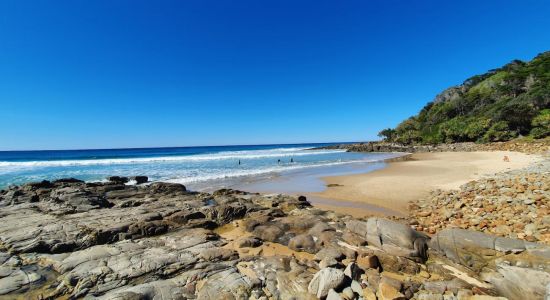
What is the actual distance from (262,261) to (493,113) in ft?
179

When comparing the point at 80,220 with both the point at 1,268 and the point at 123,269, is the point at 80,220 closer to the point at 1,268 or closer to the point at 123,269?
the point at 1,268

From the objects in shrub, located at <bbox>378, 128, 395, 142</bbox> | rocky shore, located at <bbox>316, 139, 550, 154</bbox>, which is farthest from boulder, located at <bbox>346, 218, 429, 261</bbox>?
shrub, located at <bbox>378, 128, 395, 142</bbox>

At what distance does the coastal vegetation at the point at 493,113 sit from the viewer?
36.7 m

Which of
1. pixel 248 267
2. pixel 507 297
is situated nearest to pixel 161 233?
pixel 248 267

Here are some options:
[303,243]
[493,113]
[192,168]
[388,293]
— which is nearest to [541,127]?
[493,113]

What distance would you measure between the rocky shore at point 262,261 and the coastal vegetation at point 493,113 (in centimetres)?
3988

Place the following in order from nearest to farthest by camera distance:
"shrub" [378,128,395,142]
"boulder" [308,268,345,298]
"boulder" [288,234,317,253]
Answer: "boulder" [308,268,345,298], "boulder" [288,234,317,253], "shrub" [378,128,395,142]

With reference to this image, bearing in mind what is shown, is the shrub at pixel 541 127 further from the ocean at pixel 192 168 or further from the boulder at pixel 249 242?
the boulder at pixel 249 242

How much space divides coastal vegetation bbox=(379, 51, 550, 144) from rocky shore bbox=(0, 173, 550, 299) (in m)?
39.9

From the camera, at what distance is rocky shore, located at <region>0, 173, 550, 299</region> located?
385 cm

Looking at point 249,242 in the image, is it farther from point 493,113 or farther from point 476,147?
point 493,113

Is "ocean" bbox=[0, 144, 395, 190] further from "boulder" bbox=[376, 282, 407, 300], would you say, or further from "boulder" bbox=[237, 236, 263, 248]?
"boulder" bbox=[376, 282, 407, 300]

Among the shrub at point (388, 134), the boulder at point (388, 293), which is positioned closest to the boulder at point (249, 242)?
the boulder at point (388, 293)

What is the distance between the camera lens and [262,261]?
4926 millimetres
